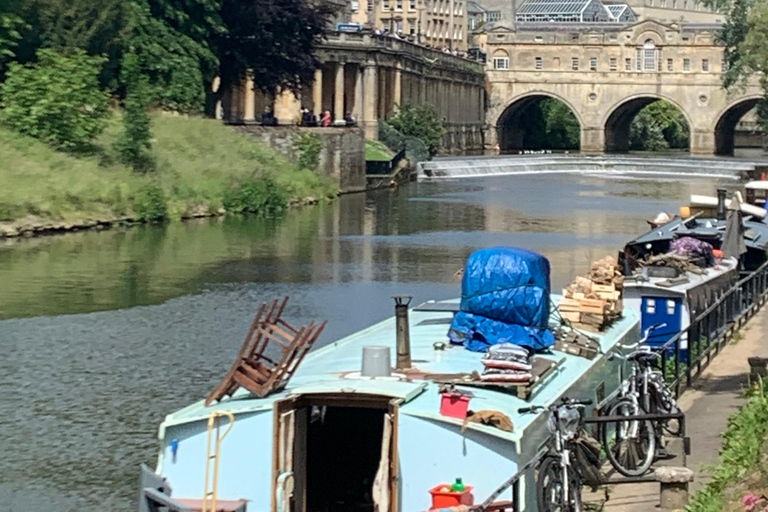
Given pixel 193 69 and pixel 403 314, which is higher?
pixel 193 69

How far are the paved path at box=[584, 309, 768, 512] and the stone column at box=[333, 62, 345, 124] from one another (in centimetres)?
6441

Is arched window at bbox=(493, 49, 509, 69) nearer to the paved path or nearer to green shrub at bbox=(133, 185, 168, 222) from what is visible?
green shrub at bbox=(133, 185, 168, 222)

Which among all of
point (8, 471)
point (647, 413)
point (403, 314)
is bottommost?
point (8, 471)

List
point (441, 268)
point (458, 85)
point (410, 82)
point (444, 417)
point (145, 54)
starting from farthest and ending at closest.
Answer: point (458, 85) < point (410, 82) < point (145, 54) < point (441, 268) < point (444, 417)

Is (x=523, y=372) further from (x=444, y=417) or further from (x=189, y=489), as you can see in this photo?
(x=189, y=489)

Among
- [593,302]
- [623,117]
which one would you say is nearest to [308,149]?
[593,302]

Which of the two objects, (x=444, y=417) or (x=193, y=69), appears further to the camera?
(x=193, y=69)

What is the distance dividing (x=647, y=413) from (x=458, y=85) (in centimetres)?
10083

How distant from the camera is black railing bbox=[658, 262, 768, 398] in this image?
22500 millimetres

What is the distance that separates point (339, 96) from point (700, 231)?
59.6m

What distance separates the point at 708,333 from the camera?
2502 cm

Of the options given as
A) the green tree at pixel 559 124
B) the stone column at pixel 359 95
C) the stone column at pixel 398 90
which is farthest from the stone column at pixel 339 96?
the green tree at pixel 559 124

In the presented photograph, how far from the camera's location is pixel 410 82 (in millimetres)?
103125

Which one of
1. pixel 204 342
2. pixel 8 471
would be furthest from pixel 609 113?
pixel 8 471
